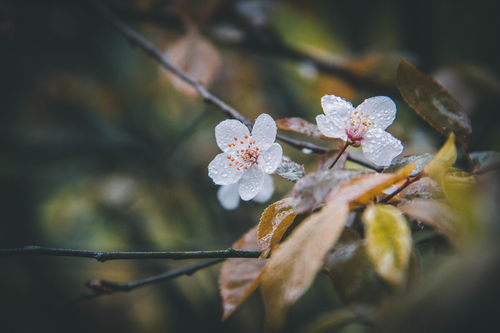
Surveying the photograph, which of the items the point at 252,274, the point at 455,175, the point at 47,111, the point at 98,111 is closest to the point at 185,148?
the point at 98,111

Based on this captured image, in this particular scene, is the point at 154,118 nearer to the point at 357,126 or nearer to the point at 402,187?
the point at 357,126

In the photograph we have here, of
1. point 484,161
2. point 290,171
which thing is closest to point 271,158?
point 290,171

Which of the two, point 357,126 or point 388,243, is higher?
point 357,126

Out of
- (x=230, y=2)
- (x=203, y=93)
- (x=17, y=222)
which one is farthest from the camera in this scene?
(x=17, y=222)

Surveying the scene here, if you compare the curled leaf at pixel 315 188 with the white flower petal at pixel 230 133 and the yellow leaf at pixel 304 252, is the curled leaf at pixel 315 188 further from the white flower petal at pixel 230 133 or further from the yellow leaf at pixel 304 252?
the white flower petal at pixel 230 133

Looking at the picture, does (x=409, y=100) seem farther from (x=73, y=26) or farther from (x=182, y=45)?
(x=73, y=26)

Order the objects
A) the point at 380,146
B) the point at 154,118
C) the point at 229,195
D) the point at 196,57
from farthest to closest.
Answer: the point at 154,118, the point at 196,57, the point at 229,195, the point at 380,146

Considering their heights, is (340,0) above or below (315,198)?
above
